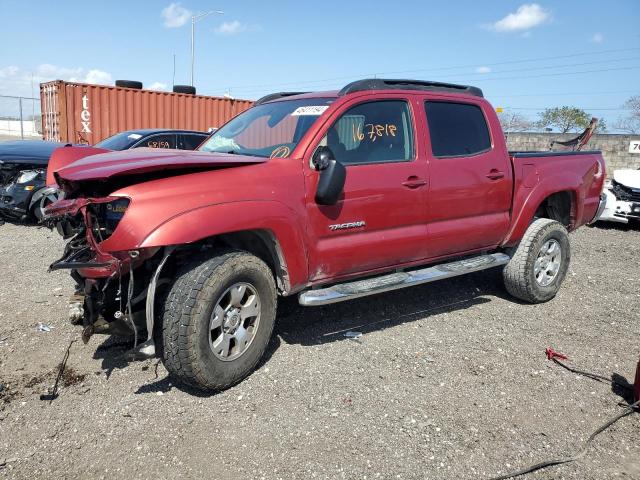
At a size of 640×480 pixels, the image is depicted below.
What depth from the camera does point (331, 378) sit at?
146 inches

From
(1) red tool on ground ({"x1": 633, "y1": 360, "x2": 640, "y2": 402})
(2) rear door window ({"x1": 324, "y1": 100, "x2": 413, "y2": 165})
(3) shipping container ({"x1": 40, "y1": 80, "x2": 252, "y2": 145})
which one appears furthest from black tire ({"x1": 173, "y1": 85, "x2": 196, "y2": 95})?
(1) red tool on ground ({"x1": 633, "y1": 360, "x2": 640, "y2": 402})

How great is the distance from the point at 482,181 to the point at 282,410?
276 cm

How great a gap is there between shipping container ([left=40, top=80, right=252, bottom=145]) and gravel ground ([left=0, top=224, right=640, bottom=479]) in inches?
391

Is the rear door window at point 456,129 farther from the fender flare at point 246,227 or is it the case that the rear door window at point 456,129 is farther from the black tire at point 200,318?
the black tire at point 200,318

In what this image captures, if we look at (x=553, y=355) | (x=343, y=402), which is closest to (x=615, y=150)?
(x=553, y=355)

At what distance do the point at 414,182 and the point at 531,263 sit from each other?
181 centimetres

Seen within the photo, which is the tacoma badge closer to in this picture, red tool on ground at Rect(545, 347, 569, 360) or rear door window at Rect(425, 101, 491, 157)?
rear door window at Rect(425, 101, 491, 157)

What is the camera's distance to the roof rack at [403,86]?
421 centimetres

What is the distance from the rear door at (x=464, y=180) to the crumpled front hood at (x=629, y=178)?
6.63 m

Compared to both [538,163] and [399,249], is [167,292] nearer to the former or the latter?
[399,249]

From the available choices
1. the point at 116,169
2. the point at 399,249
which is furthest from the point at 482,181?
the point at 116,169

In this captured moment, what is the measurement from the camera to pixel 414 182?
4.29 metres

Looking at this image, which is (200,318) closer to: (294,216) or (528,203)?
(294,216)

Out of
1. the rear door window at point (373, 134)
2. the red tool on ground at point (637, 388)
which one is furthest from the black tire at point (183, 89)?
the red tool on ground at point (637, 388)
